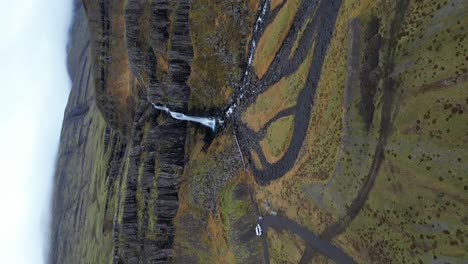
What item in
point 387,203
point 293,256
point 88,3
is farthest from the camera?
point 88,3

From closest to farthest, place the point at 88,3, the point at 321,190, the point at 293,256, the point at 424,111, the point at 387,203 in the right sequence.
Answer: the point at 424,111 → the point at 387,203 → the point at 321,190 → the point at 293,256 → the point at 88,3

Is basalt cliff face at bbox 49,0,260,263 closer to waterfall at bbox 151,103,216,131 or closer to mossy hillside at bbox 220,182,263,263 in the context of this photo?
waterfall at bbox 151,103,216,131

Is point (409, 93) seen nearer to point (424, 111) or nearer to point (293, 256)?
point (424, 111)

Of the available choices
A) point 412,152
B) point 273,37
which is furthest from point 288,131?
point 412,152

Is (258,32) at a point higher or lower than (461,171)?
higher

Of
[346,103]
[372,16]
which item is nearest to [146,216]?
[346,103]

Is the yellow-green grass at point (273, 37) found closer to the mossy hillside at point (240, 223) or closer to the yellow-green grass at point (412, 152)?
the yellow-green grass at point (412, 152)

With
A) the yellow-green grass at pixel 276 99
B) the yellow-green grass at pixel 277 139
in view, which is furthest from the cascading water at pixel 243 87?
the yellow-green grass at pixel 277 139

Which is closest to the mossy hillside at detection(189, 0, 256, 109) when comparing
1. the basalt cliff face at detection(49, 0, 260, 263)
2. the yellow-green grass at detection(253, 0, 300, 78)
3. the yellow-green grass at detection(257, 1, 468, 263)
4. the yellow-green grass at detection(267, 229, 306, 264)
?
the basalt cliff face at detection(49, 0, 260, 263)
